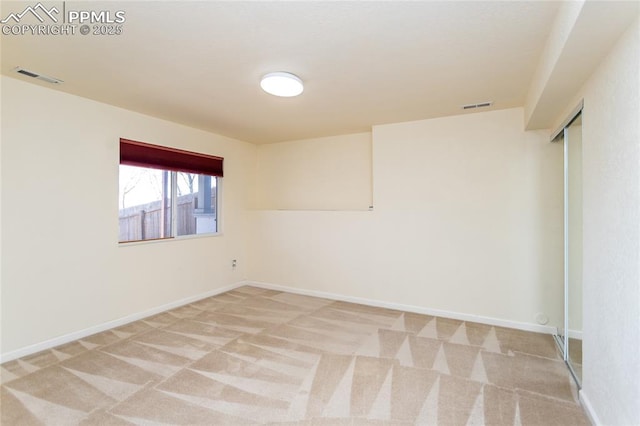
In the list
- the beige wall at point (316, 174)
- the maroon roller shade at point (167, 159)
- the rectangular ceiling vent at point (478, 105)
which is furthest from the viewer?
the beige wall at point (316, 174)

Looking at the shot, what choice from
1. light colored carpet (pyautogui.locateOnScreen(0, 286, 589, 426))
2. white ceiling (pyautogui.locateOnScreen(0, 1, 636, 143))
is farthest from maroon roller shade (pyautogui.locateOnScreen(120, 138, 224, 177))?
light colored carpet (pyautogui.locateOnScreen(0, 286, 589, 426))

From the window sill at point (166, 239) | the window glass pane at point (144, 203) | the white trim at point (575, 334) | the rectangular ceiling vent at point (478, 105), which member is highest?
the rectangular ceiling vent at point (478, 105)

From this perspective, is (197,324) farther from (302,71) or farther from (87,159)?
(302,71)

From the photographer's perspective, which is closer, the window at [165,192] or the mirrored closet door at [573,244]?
the mirrored closet door at [573,244]

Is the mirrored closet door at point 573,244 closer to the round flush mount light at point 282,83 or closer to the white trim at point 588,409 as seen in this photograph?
the white trim at point 588,409

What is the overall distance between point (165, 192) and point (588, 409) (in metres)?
4.57

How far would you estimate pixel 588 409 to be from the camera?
1.97 meters

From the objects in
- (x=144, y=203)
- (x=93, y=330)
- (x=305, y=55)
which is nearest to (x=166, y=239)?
(x=144, y=203)

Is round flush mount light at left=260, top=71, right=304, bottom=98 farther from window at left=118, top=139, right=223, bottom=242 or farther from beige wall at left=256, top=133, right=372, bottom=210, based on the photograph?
beige wall at left=256, top=133, right=372, bottom=210

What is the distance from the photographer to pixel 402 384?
235 centimetres

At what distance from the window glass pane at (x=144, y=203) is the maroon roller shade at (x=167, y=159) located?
15 centimetres

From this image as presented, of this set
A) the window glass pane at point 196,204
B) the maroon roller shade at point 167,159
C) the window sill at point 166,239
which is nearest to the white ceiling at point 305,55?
the maroon roller shade at point 167,159

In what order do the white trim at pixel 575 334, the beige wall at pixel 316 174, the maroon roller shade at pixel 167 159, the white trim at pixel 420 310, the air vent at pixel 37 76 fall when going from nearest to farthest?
1. the white trim at pixel 575 334
2. the air vent at pixel 37 76
3. the white trim at pixel 420 310
4. the maroon roller shade at pixel 167 159
5. the beige wall at pixel 316 174

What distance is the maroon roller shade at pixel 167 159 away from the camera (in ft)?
11.7
